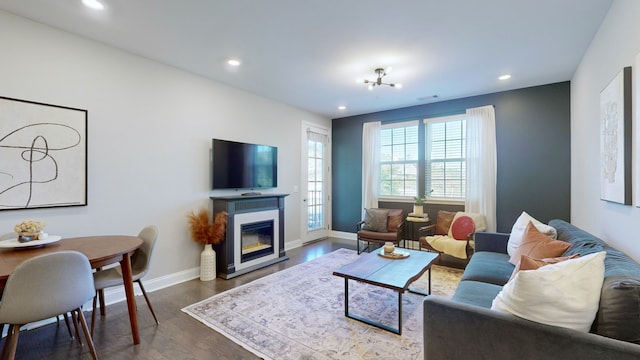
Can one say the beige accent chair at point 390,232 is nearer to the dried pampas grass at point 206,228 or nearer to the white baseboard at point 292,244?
the white baseboard at point 292,244

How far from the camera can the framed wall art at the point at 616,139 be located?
71.1 inches

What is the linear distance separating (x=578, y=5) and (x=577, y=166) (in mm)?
2141

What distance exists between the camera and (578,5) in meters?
2.19

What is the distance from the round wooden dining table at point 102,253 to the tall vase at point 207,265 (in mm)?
1202

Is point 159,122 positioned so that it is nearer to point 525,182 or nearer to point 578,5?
point 578,5

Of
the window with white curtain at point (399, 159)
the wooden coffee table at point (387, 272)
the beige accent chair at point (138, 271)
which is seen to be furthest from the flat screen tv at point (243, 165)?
the window with white curtain at point (399, 159)

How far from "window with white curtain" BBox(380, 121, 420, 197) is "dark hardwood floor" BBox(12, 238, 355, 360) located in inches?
158

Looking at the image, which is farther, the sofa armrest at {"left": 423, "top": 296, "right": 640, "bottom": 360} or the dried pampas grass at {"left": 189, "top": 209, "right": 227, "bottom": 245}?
the dried pampas grass at {"left": 189, "top": 209, "right": 227, "bottom": 245}

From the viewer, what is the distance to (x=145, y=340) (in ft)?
7.30

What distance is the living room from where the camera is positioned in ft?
7.70

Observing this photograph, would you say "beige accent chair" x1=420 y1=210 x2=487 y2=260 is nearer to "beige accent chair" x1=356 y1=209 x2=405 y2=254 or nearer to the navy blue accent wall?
"beige accent chair" x1=356 y1=209 x2=405 y2=254

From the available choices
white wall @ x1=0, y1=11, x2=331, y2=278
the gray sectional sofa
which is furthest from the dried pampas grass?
the gray sectional sofa

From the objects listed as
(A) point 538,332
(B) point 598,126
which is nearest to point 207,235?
(A) point 538,332

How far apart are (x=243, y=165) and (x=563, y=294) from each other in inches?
150
